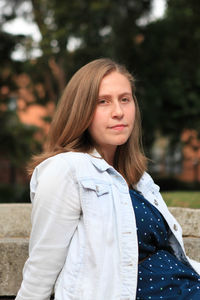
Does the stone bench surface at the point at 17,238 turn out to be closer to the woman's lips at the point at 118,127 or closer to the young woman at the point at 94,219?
the young woman at the point at 94,219

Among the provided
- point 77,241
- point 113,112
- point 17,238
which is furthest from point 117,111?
point 17,238

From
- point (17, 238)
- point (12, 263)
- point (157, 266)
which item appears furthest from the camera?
point (17, 238)

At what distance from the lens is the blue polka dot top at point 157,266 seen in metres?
2.04

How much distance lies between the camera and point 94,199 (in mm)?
1980

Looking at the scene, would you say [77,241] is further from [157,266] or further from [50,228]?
[157,266]

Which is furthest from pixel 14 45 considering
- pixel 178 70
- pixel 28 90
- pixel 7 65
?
pixel 178 70

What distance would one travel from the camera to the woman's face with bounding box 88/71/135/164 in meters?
2.22

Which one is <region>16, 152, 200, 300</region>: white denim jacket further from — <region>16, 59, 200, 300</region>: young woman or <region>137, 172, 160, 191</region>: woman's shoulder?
<region>137, 172, 160, 191</region>: woman's shoulder

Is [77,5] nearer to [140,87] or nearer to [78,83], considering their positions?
[140,87]

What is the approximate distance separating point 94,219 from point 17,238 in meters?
1.31

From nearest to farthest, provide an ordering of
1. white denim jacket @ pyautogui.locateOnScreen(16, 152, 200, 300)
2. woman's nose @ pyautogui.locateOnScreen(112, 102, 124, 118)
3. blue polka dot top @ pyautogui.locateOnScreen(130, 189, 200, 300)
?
white denim jacket @ pyautogui.locateOnScreen(16, 152, 200, 300) → blue polka dot top @ pyautogui.locateOnScreen(130, 189, 200, 300) → woman's nose @ pyautogui.locateOnScreen(112, 102, 124, 118)

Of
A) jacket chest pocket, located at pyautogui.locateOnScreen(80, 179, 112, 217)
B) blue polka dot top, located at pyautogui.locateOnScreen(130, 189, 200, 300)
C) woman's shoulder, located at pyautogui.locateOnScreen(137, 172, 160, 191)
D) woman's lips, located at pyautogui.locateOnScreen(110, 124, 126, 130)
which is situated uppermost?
woman's lips, located at pyautogui.locateOnScreen(110, 124, 126, 130)

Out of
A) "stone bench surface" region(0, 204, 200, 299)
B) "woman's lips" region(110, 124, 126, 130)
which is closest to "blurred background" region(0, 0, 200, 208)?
"stone bench surface" region(0, 204, 200, 299)

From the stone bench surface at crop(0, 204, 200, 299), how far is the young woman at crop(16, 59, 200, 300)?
759 millimetres
